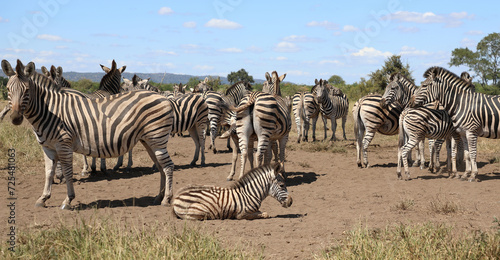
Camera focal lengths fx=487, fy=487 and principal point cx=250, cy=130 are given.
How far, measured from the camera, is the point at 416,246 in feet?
17.1

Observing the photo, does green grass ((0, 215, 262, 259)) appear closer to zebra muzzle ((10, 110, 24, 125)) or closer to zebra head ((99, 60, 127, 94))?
zebra muzzle ((10, 110, 24, 125))

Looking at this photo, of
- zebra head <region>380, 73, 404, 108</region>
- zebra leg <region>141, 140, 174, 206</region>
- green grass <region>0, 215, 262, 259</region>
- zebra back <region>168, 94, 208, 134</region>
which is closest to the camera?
green grass <region>0, 215, 262, 259</region>

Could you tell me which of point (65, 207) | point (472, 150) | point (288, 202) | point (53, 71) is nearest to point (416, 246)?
point (288, 202)

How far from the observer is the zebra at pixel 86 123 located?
772 centimetres

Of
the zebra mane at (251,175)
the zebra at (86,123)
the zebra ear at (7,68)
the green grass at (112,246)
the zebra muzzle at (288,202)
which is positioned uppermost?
the zebra ear at (7,68)

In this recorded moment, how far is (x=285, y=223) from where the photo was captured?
278 inches

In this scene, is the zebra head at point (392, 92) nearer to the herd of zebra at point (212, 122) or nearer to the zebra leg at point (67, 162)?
the herd of zebra at point (212, 122)

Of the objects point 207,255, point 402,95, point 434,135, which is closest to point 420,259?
point 207,255

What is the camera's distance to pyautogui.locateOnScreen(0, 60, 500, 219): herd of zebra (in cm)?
746

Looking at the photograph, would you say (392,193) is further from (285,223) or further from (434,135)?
(285,223)

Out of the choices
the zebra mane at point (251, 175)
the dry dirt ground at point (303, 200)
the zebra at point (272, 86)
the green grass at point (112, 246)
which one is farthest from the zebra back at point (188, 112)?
the green grass at point (112, 246)

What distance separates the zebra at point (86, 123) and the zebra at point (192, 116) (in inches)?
185

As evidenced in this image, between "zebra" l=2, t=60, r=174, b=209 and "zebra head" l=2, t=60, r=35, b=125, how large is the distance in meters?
0.02

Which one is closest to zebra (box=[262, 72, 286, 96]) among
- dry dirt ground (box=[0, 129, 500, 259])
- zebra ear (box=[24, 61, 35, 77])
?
dry dirt ground (box=[0, 129, 500, 259])
